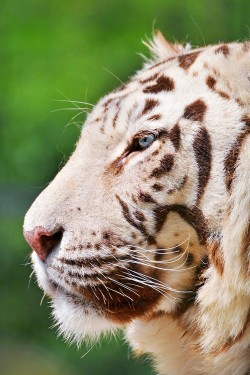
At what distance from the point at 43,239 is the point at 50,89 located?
2341 mm

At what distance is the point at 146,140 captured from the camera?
151cm

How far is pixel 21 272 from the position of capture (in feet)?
12.1

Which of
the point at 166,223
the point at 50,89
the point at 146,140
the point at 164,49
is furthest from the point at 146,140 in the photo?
the point at 50,89

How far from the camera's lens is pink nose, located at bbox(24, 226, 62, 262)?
4.86 feet

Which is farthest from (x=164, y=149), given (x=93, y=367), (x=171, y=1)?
(x=171, y=1)

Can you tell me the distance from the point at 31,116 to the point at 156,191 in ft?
7.63

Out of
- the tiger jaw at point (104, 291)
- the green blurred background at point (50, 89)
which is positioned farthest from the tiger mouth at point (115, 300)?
the green blurred background at point (50, 89)

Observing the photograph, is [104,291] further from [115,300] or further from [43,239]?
[43,239]

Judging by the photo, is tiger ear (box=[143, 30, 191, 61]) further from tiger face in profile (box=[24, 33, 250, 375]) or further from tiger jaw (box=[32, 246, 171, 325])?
tiger jaw (box=[32, 246, 171, 325])

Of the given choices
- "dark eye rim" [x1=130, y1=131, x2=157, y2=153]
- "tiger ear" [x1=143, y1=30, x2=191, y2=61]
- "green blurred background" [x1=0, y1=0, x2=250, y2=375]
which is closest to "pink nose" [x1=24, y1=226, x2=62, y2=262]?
"dark eye rim" [x1=130, y1=131, x2=157, y2=153]

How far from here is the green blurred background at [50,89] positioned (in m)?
3.57

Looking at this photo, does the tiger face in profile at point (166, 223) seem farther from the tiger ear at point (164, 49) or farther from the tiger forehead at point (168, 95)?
the tiger ear at point (164, 49)

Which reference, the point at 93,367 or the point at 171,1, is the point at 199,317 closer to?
the point at 93,367

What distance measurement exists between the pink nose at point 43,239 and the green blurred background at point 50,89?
1.94 m
